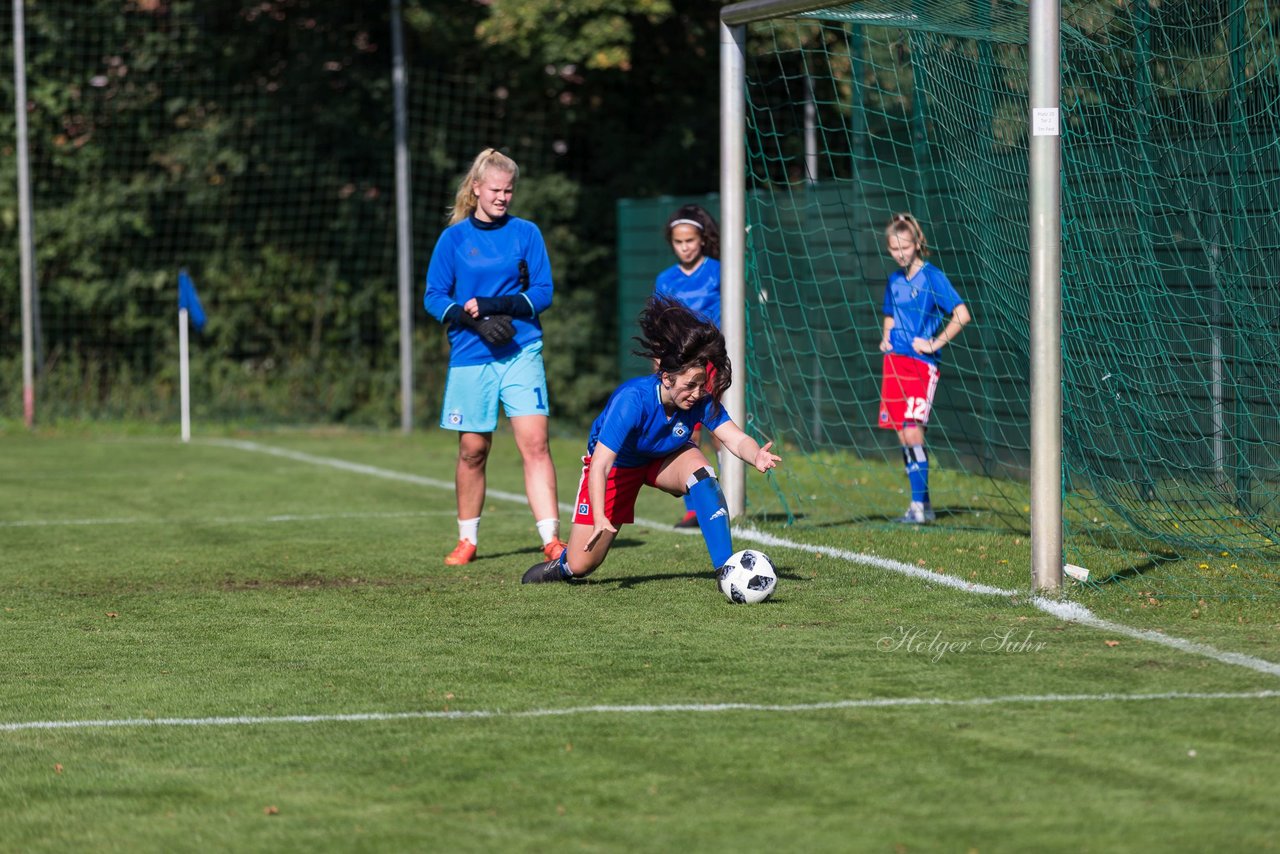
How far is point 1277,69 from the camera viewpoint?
756 centimetres

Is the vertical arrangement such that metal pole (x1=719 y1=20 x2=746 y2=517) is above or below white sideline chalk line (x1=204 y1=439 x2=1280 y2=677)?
above

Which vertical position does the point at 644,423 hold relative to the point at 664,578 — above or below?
above

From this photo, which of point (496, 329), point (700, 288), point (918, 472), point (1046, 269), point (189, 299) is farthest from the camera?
point (189, 299)

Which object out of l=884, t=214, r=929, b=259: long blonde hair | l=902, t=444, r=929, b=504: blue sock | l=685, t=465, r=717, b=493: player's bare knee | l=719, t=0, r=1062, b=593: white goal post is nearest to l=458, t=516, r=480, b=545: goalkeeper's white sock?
l=685, t=465, r=717, b=493: player's bare knee

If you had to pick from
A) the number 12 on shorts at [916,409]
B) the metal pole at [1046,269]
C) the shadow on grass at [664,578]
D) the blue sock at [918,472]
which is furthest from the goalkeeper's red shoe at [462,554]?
the metal pole at [1046,269]

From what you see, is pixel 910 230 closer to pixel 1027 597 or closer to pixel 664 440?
pixel 664 440

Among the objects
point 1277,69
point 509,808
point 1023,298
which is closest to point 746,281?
point 1023,298

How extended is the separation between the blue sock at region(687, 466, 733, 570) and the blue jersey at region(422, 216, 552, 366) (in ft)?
4.72

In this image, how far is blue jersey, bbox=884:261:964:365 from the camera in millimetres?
9352

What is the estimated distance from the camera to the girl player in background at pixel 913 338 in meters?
9.23

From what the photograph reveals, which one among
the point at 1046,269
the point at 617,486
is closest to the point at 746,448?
the point at 617,486

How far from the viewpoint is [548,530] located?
25.5ft

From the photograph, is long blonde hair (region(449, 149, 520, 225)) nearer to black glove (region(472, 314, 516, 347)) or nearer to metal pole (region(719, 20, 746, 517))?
black glove (region(472, 314, 516, 347))

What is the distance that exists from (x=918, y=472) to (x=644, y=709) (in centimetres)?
464
